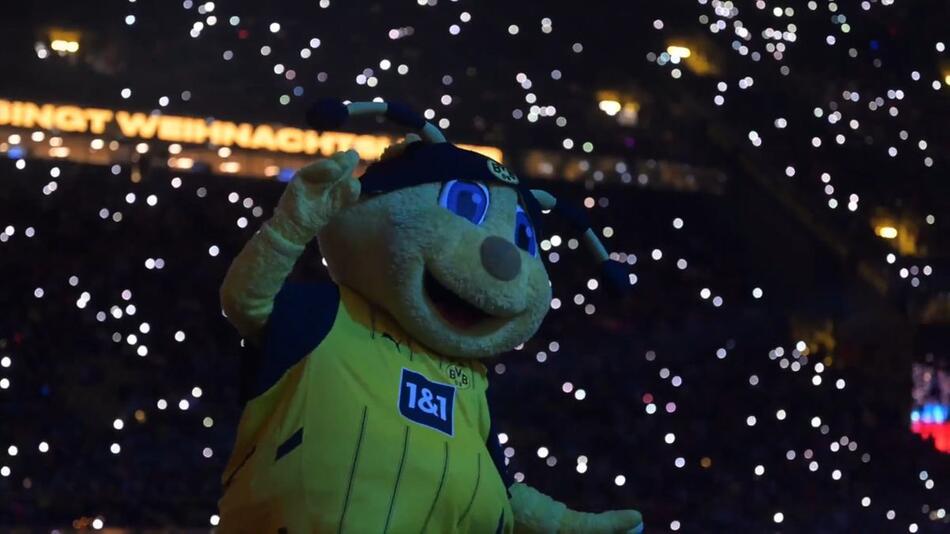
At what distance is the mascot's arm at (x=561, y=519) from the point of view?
1854 mm

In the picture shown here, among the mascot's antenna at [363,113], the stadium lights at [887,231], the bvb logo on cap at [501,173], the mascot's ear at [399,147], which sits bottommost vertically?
the stadium lights at [887,231]

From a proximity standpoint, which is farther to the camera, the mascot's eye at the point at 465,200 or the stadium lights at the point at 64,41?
the stadium lights at the point at 64,41

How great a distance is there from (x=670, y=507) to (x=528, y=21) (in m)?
4.18

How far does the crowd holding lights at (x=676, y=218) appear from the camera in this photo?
20.2 ft

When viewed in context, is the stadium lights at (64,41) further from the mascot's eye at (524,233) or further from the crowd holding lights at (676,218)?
the mascot's eye at (524,233)

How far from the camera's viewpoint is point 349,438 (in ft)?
5.29

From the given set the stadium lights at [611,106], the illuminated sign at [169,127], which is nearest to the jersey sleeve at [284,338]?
the illuminated sign at [169,127]

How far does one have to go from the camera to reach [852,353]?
8695mm

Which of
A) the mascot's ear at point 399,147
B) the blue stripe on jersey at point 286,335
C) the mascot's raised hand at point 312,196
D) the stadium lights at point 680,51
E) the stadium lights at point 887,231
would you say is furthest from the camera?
the stadium lights at point 680,51

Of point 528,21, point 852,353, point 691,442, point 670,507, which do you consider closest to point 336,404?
point 670,507

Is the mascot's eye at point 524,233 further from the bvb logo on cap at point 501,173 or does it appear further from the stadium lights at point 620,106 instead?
the stadium lights at point 620,106

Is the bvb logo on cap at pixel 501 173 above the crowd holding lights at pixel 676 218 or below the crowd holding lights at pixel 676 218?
above

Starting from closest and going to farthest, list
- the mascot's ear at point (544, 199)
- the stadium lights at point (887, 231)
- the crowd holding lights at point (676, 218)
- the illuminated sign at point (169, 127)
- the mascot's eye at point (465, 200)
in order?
1. the mascot's eye at point (465, 200)
2. the mascot's ear at point (544, 199)
3. the crowd holding lights at point (676, 218)
4. the illuminated sign at point (169, 127)
5. the stadium lights at point (887, 231)

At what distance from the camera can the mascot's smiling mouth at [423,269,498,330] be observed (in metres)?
1.74
